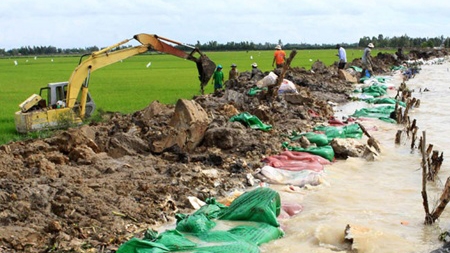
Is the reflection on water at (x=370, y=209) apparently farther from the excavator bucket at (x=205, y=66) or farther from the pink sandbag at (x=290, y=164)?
the excavator bucket at (x=205, y=66)

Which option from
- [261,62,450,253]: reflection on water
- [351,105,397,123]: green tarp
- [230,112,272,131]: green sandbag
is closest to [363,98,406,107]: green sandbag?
[351,105,397,123]: green tarp

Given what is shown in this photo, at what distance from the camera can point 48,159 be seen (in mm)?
7559

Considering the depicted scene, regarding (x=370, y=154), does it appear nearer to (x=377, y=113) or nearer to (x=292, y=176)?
(x=292, y=176)

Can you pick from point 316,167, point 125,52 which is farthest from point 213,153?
point 125,52

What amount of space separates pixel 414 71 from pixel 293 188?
79.8 feet

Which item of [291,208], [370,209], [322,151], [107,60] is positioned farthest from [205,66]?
[370,209]

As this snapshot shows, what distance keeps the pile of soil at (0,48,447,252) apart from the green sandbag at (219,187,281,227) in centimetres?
66

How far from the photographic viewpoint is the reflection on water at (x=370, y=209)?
17.6ft

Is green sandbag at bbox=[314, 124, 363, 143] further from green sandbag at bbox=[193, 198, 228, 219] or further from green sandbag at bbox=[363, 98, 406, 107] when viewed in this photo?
green sandbag at bbox=[363, 98, 406, 107]

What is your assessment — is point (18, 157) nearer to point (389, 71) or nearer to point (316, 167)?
point (316, 167)

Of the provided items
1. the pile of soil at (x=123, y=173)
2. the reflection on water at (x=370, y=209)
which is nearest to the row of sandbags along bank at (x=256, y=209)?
the reflection on water at (x=370, y=209)

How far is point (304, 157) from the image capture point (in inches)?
328

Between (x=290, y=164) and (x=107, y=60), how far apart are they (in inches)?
223

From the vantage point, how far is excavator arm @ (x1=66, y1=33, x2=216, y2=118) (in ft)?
37.4
